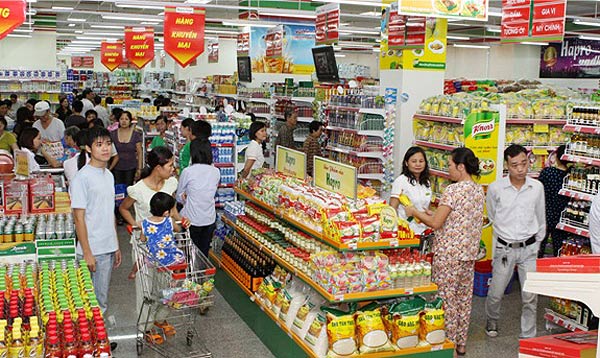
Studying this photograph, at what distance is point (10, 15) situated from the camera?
872cm

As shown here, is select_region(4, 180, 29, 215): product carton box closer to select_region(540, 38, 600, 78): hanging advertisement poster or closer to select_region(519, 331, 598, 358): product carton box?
select_region(519, 331, 598, 358): product carton box

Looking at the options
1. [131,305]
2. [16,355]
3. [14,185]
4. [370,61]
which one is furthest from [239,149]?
[370,61]

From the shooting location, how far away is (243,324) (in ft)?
20.5

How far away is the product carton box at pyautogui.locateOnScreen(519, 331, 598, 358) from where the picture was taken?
2.29 m

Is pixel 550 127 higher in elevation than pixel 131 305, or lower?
higher

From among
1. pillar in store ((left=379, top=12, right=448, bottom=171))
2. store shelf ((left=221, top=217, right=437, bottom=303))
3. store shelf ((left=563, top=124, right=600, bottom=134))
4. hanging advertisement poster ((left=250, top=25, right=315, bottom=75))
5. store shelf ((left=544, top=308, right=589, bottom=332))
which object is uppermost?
hanging advertisement poster ((left=250, top=25, right=315, bottom=75))

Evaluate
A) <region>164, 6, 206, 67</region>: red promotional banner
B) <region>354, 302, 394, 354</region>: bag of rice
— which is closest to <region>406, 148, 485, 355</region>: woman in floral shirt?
<region>354, 302, 394, 354</region>: bag of rice

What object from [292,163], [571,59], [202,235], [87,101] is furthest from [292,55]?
[571,59]

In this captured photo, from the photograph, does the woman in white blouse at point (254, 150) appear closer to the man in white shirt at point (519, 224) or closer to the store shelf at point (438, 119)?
the store shelf at point (438, 119)

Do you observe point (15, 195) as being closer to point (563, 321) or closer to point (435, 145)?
point (435, 145)

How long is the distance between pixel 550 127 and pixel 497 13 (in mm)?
6096

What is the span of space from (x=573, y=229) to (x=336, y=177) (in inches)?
103

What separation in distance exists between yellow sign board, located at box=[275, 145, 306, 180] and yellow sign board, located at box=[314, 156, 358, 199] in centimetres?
42

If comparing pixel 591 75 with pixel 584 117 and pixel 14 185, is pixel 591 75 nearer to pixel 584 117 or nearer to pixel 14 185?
pixel 584 117
